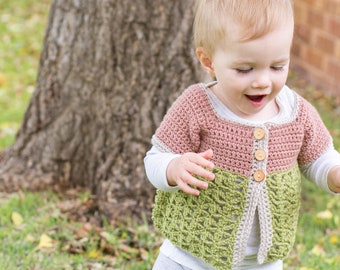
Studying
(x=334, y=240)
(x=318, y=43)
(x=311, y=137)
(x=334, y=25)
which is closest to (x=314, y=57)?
(x=318, y=43)

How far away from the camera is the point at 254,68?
84.8 inches

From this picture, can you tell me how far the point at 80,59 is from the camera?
3777mm

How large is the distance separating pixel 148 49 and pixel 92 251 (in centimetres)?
101

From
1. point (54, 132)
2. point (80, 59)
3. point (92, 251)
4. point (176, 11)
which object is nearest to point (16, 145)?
point (54, 132)

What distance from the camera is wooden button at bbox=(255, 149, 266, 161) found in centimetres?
227

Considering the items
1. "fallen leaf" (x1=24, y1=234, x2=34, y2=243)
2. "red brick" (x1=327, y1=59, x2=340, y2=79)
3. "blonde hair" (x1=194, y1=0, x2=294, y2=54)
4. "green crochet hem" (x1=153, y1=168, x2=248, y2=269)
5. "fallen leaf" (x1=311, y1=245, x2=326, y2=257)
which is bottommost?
"fallen leaf" (x1=24, y1=234, x2=34, y2=243)

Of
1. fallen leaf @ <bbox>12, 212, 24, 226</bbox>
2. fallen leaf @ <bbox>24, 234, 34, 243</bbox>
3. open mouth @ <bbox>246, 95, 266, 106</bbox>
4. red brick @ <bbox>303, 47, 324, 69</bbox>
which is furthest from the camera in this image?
red brick @ <bbox>303, 47, 324, 69</bbox>

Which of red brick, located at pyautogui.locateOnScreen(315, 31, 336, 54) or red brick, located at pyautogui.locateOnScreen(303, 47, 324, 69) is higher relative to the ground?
red brick, located at pyautogui.locateOnScreen(315, 31, 336, 54)

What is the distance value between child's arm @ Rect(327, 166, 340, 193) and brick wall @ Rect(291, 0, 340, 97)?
3863 millimetres

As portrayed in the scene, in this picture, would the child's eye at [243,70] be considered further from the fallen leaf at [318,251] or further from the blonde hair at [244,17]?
the fallen leaf at [318,251]

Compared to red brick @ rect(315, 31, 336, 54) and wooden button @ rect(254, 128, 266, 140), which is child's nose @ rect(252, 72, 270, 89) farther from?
red brick @ rect(315, 31, 336, 54)

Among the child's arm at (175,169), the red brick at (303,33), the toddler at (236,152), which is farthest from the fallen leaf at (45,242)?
the red brick at (303,33)

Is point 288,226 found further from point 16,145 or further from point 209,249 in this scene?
point 16,145

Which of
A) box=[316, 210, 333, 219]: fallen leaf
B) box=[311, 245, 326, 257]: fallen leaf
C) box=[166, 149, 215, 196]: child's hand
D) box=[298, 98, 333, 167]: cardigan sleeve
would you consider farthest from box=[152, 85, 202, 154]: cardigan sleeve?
box=[316, 210, 333, 219]: fallen leaf
